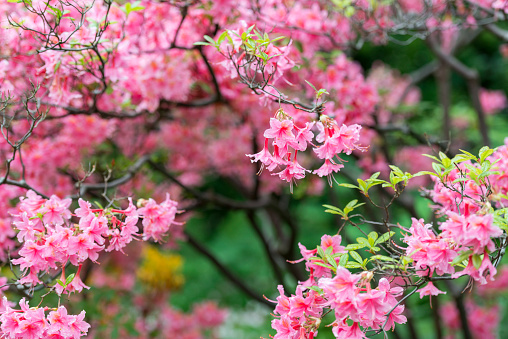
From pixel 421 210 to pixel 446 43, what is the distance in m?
1.70

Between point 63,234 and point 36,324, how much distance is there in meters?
0.23

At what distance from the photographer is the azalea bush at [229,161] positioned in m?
1.21

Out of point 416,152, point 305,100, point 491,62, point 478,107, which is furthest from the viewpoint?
point 491,62

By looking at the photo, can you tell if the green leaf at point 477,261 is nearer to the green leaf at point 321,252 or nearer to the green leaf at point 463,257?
the green leaf at point 463,257

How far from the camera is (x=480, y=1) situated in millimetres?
2395

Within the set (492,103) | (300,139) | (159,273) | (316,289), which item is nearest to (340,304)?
(316,289)

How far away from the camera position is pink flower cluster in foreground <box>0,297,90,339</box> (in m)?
1.21

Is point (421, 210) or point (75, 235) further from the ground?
point (75, 235)

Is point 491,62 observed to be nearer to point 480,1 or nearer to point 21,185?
point 480,1

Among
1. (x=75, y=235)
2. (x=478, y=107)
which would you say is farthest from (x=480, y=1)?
(x=75, y=235)

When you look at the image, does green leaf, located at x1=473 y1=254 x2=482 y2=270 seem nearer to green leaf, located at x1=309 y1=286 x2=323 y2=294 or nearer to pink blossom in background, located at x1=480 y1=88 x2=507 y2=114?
green leaf, located at x1=309 y1=286 x2=323 y2=294

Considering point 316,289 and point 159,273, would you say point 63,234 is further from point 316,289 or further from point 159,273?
point 159,273

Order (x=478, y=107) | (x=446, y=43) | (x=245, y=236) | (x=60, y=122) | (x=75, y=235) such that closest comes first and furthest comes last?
(x=75, y=235) → (x=60, y=122) → (x=478, y=107) → (x=446, y=43) → (x=245, y=236)

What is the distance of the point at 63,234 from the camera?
129 cm
